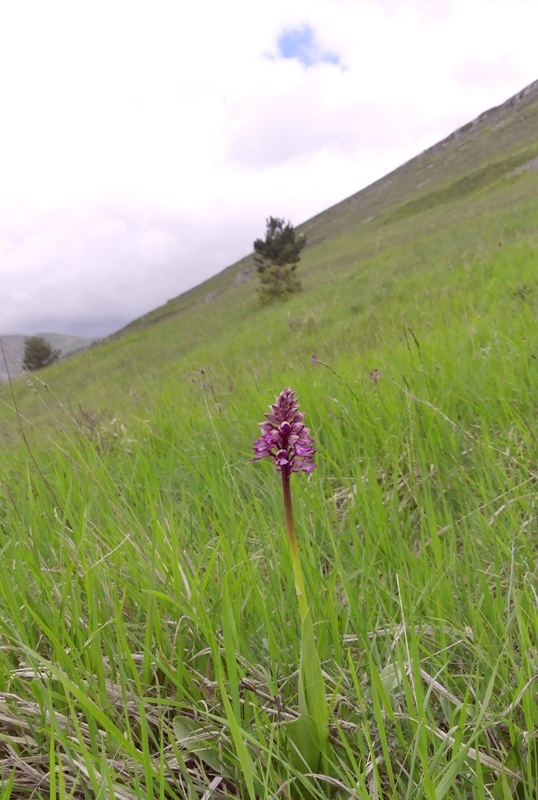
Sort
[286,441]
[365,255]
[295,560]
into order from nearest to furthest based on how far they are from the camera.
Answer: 1. [295,560]
2. [286,441]
3. [365,255]

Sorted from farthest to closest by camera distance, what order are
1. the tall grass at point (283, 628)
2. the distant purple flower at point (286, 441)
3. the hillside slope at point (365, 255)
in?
1. the hillside slope at point (365, 255)
2. the distant purple flower at point (286, 441)
3. the tall grass at point (283, 628)

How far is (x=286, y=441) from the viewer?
1347 millimetres

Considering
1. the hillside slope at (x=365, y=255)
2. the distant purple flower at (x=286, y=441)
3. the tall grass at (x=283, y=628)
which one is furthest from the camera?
the hillside slope at (x=365, y=255)

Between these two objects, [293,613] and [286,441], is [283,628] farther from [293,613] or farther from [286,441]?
[286,441]

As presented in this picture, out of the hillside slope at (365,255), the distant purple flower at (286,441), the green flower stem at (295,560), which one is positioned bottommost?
the green flower stem at (295,560)

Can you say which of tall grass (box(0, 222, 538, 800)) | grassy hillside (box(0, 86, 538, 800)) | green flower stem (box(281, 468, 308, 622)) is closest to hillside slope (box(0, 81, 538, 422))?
grassy hillside (box(0, 86, 538, 800))

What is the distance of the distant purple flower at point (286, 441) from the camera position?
51.8 inches

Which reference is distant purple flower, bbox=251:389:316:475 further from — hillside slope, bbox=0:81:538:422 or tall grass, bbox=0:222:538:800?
hillside slope, bbox=0:81:538:422

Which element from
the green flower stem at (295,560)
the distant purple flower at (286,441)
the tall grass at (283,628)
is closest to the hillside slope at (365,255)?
the tall grass at (283,628)

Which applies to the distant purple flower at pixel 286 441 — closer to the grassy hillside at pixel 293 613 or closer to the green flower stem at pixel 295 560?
the green flower stem at pixel 295 560

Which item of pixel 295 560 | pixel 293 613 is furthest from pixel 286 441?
pixel 293 613

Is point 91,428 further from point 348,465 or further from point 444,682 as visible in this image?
point 444,682

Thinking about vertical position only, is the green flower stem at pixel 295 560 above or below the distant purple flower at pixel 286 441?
below

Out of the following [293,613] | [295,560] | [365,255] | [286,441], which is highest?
[365,255]
